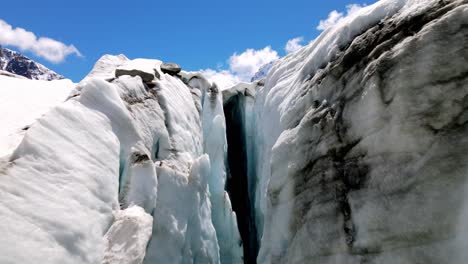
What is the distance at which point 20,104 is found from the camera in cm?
1070

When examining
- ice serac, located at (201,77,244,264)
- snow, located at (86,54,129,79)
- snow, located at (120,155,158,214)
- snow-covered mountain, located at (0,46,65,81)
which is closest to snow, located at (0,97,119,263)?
snow, located at (120,155,158,214)

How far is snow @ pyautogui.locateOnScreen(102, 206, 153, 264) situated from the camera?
7.28 m

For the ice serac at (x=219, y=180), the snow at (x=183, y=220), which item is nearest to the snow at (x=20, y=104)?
the snow at (x=183, y=220)

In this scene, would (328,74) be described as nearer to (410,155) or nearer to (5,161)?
(410,155)

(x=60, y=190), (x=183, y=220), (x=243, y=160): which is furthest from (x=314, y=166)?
(x=243, y=160)

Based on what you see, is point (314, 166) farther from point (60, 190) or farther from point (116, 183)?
point (60, 190)

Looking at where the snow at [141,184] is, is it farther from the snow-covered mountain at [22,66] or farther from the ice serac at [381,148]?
the snow-covered mountain at [22,66]

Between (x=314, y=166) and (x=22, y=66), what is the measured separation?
13816 centimetres

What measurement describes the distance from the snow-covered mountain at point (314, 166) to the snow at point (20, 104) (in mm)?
1251

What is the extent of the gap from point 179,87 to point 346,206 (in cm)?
902

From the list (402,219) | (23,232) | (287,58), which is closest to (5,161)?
(23,232)

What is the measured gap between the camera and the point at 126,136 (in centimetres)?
940

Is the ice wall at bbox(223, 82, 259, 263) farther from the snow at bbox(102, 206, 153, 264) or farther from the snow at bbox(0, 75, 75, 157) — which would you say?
the snow at bbox(102, 206, 153, 264)

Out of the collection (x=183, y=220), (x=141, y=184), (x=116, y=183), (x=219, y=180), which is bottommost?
(x=183, y=220)
